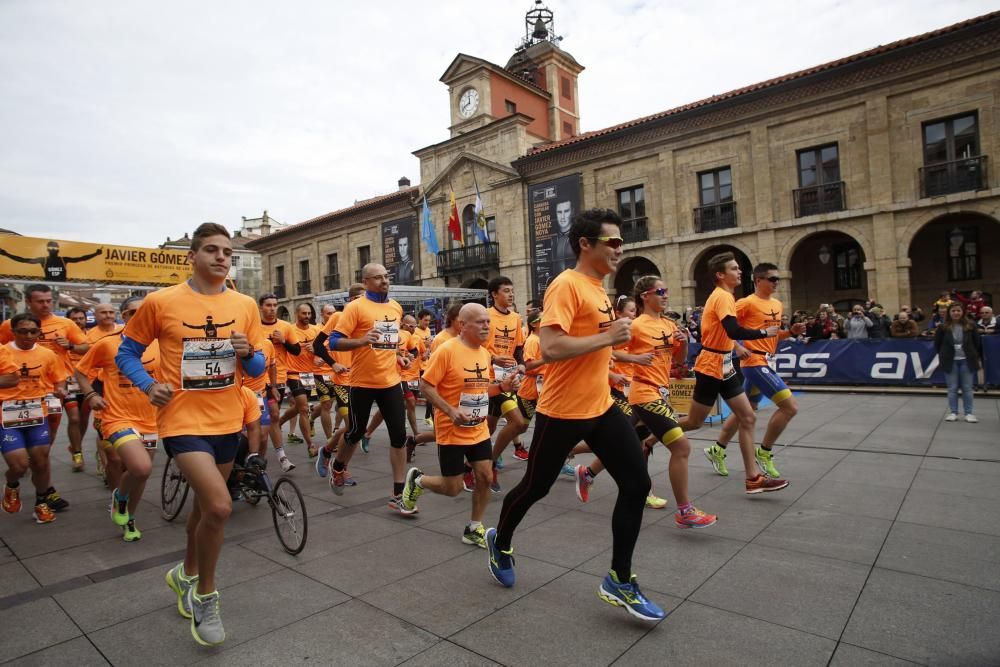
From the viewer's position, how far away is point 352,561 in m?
4.16

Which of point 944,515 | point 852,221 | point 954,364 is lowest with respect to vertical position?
point 944,515

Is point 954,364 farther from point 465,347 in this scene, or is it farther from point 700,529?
point 465,347

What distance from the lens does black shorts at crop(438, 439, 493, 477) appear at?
4555 mm

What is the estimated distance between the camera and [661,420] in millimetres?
4762

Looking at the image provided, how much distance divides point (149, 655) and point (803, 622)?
328 centimetres

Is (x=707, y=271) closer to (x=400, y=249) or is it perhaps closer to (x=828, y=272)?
(x=828, y=272)

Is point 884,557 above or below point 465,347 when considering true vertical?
below

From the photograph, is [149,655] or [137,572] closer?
[149,655]

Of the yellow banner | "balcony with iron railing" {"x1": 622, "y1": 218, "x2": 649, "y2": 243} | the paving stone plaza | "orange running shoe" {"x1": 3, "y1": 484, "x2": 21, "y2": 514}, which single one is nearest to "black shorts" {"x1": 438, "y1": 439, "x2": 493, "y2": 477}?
the paving stone plaza

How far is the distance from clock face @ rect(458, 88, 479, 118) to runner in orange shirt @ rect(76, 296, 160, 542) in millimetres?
25551

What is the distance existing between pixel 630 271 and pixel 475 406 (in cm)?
2206

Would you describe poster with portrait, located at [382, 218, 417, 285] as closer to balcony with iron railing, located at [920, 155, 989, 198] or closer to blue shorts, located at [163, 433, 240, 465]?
balcony with iron railing, located at [920, 155, 989, 198]

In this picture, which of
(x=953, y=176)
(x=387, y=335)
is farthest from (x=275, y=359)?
(x=953, y=176)

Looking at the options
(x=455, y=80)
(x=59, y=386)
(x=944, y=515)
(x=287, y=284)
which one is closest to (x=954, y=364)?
(x=944, y=515)
